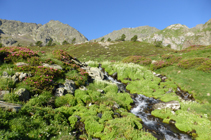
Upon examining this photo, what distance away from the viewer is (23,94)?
28.9ft

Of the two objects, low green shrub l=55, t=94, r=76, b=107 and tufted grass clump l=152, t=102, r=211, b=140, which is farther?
low green shrub l=55, t=94, r=76, b=107

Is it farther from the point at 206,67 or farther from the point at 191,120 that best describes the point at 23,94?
the point at 206,67

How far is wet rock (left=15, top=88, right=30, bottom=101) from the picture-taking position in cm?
857

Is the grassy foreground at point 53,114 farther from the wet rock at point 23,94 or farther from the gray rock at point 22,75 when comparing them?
the gray rock at point 22,75

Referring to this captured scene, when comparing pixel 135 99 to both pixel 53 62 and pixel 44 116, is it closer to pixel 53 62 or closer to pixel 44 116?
pixel 44 116

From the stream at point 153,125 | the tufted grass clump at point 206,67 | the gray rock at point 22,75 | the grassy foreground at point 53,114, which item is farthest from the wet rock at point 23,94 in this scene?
the tufted grass clump at point 206,67

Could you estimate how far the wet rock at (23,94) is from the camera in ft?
28.1

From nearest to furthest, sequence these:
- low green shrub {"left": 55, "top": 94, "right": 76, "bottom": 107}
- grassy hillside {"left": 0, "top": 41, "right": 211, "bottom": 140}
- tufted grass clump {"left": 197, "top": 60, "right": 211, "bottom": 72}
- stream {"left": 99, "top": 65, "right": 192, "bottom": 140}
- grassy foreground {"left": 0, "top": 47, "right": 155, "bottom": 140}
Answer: grassy foreground {"left": 0, "top": 47, "right": 155, "bottom": 140}
grassy hillside {"left": 0, "top": 41, "right": 211, "bottom": 140}
stream {"left": 99, "top": 65, "right": 192, "bottom": 140}
low green shrub {"left": 55, "top": 94, "right": 76, "bottom": 107}
tufted grass clump {"left": 197, "top": 60, "right": 211, "bottom": 72}

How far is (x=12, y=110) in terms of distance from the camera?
6.21 m

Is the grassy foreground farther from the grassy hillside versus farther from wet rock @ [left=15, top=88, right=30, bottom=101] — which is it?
wet rock @ [left=15, top=88, right=30, bottom=101]

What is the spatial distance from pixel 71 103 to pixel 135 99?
350 inches

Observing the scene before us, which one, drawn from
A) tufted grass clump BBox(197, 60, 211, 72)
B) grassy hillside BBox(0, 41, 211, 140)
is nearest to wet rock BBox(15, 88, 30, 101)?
grassy hillside BBox(0, 41, 211, 140)

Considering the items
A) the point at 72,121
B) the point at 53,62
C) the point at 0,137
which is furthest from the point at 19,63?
the point at 0,137

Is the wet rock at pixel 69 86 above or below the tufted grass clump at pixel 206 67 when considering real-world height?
below
